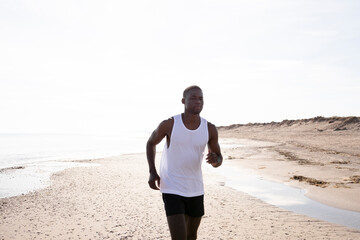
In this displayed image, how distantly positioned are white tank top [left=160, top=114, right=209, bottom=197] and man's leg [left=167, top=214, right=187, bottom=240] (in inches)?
9.8

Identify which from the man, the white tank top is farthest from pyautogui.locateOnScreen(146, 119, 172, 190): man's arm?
the white tank top

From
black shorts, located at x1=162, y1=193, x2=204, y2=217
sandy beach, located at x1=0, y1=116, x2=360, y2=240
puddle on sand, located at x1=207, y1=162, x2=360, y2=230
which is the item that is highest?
black shorts, located at x1=162, y1=193, x2=204, y2=217

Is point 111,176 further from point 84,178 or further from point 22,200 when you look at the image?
point 22,200

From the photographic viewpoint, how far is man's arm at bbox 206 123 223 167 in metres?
3.87

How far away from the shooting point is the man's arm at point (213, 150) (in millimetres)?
3866

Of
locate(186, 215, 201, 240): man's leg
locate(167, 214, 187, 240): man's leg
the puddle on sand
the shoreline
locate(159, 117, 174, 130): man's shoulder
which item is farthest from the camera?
the puddle on sand

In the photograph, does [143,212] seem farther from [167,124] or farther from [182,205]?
[167,124]

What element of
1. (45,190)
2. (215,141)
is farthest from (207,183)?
(215,141)

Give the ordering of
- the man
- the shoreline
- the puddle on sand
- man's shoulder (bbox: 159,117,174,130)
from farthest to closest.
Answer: the puddle on sand < the shoreline < man's shoulder (bbox: 159,117,174,130) < the man

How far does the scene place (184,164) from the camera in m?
3.67

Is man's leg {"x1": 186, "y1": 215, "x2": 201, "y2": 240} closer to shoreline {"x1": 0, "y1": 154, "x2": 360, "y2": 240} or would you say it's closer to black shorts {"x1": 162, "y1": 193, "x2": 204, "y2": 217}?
black shorts {"x1": 162, "y1": 193, "x2": 204, "y2": 217}

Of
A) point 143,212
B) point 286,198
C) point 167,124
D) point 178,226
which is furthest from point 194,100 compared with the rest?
point 286,198

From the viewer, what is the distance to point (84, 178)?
40.2ft

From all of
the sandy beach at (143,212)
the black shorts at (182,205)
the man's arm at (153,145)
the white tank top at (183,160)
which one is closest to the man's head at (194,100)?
the white tank top at (183,160)
